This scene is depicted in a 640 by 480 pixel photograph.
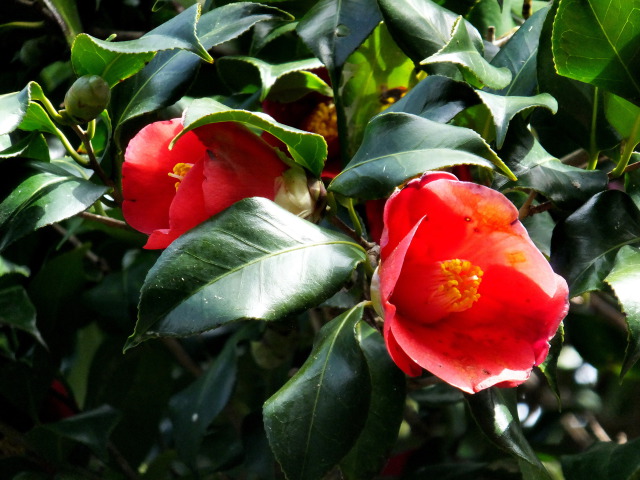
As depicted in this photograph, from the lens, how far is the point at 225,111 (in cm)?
65

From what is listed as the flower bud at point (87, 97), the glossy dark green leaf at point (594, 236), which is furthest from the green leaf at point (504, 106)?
the flower bud at point (87, 97)

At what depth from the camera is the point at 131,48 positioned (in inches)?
28.0

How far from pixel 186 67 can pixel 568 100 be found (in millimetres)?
400

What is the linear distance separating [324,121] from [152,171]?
245 millimetres

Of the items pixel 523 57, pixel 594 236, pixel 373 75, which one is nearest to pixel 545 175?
pixel 594 236

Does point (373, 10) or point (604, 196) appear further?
point (373, 10)

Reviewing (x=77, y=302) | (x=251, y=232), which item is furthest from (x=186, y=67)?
(x=77, y=302)

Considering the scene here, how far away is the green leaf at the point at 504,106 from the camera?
689 mm

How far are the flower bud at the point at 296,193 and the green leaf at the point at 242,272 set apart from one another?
0.05m

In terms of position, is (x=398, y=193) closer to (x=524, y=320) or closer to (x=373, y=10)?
(x=524, y=320)

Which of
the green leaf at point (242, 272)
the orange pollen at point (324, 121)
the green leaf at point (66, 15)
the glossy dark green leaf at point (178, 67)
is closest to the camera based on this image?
the green leaf at point (242, 272)

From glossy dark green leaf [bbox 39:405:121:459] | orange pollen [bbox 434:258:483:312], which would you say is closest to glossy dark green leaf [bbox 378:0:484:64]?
orange pollen [bbox 434:258:483:312]

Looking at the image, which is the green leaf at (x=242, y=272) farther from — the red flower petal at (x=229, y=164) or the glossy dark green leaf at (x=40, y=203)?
the glossy dark green leaf at (x=40, y=203)

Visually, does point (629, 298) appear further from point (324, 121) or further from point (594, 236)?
point (324, 121)
